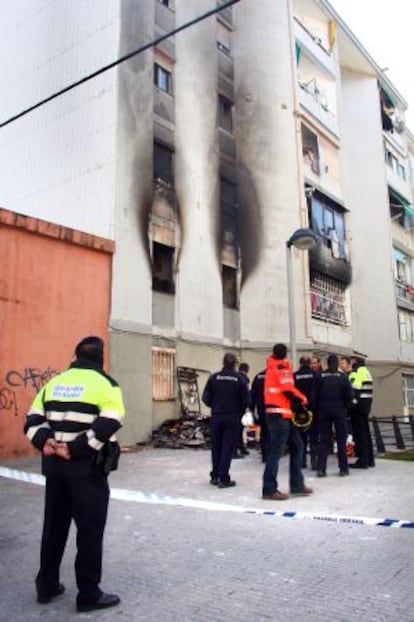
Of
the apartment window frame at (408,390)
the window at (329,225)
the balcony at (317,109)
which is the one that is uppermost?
the balcony at (317,109)

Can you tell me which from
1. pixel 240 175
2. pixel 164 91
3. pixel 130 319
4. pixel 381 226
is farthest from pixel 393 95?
pixel 130 319

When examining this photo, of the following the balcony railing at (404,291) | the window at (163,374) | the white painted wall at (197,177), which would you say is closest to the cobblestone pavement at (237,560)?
the window at (163,374)

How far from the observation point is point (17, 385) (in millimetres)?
11875

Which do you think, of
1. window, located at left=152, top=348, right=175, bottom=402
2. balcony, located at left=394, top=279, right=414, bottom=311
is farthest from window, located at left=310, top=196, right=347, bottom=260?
window, located at left=152, top=348, right=175, bottom=402

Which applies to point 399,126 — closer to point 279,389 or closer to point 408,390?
point 408,390

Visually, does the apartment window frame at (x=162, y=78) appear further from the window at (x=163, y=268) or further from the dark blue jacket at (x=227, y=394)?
the dark blue jacket at (x=227, y=394)

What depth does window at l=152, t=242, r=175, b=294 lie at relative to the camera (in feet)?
53.3

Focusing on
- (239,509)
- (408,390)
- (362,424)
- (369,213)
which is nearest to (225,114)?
(369,213)

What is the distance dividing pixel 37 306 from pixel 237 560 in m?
8.99

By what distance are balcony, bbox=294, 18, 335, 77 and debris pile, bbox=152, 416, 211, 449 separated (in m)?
16.4

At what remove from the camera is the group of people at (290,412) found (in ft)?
22.7

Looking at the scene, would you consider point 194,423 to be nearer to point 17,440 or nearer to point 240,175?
point 17,440

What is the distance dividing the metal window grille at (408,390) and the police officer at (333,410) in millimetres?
20099

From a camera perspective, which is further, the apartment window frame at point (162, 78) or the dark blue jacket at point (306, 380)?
the apartment window frame at point (162, 78)
